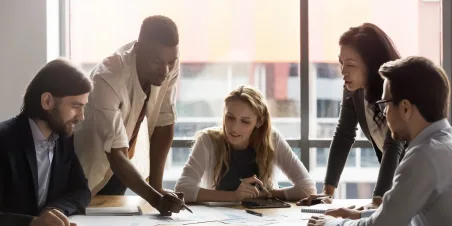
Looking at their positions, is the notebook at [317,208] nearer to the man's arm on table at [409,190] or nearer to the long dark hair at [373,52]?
the long dark hair at [373,52]

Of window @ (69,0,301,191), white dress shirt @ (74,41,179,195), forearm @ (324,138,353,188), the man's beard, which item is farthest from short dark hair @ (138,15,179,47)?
window @ (69,0,301,191)

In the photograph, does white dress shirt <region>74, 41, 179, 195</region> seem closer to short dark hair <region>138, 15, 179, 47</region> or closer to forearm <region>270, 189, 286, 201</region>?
short dark hair <region>138, 15, 179, 47</region>

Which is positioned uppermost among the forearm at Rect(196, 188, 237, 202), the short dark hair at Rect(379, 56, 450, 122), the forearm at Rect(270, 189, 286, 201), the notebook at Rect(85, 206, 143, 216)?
the short dark hair at Rect(379, 56, 450, 122)

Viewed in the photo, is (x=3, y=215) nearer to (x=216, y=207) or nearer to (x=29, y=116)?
(x=29, y=116)

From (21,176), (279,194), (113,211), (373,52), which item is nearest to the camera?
(21,176)

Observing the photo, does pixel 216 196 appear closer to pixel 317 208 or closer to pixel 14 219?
pixel 317 208

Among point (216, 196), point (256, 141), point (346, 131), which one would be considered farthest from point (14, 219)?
point (346, 131)

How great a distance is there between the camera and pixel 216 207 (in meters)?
2.71

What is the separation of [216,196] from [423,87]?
1.17 m

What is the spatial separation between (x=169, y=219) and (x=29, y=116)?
606mm

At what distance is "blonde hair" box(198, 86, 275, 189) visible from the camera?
3.11 meters

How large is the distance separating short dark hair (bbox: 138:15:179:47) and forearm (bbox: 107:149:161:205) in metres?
0.46

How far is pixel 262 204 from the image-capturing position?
8.96 feet

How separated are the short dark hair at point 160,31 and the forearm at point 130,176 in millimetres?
457
